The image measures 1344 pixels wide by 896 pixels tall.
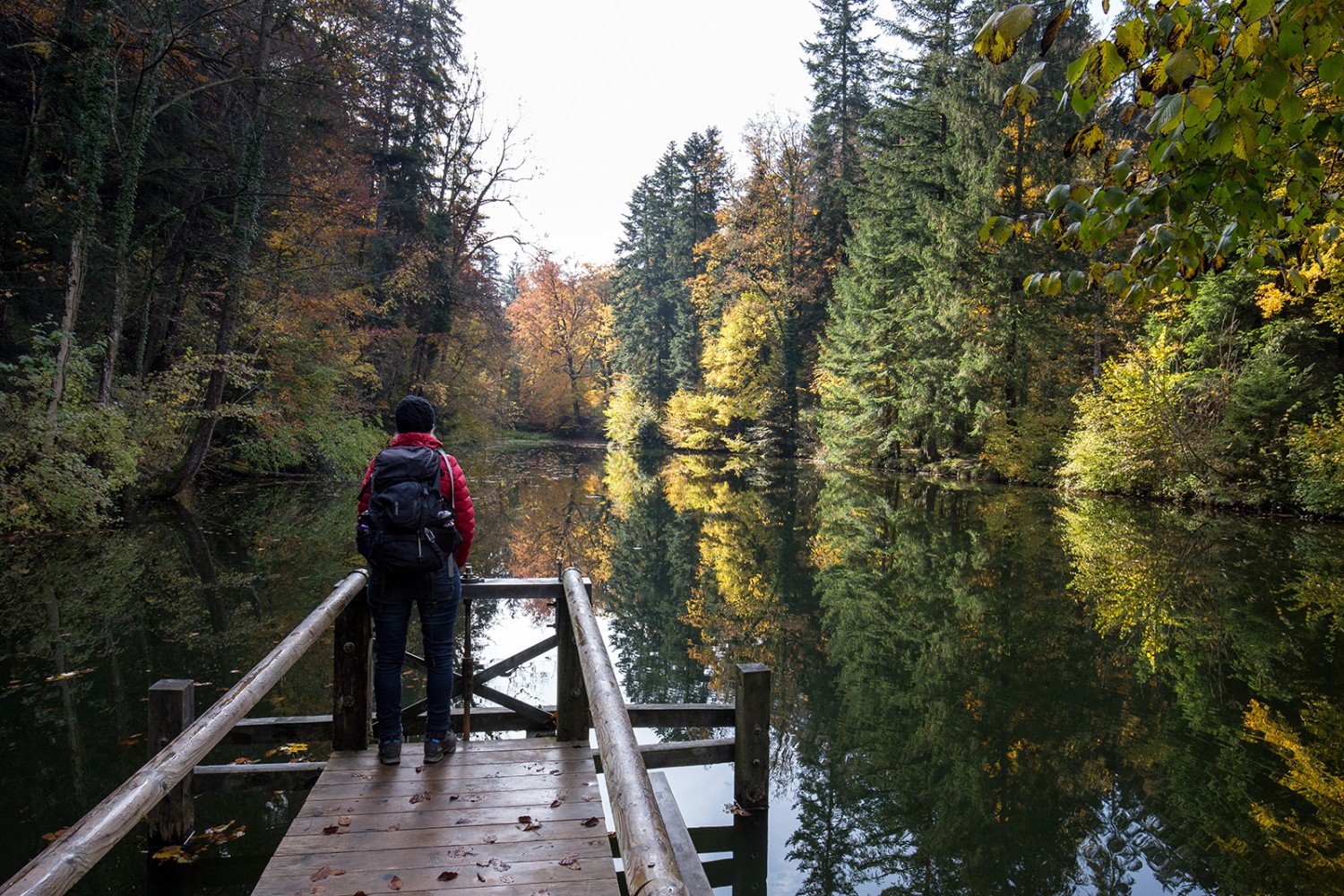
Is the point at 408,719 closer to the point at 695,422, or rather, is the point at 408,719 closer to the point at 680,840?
the point at 680,840

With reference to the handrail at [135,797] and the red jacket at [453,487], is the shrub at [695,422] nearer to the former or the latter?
the red jacket at [453,487]

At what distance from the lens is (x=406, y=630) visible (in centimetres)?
416

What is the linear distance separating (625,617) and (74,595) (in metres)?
6.52

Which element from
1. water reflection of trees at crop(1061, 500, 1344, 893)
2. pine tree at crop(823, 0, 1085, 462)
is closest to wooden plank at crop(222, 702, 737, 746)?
water reflection of trees at crop(1061, 500, 1344, 893)

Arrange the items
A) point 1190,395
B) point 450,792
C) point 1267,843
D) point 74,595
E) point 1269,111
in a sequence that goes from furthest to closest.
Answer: point 1190,395 → point 74,595 → point 1267,843 → point 450,792 → point 1269,111

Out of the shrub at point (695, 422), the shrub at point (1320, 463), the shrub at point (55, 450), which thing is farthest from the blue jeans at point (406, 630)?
the shrub at point (695, 422)

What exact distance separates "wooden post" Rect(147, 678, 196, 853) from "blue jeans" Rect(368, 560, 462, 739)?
0.98 m

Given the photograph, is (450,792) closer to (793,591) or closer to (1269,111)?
(1269,111)

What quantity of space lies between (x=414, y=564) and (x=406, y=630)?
47 centimetres

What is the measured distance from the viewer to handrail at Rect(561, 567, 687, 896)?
66.0 inches

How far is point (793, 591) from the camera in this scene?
10.8m

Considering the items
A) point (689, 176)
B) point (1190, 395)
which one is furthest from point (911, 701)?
point (689, 176)

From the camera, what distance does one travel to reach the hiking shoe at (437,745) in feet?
14.0

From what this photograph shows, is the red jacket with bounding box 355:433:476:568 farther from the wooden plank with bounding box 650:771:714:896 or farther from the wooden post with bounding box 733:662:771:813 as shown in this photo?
the wooden post with bounding box 733:662:771:813
